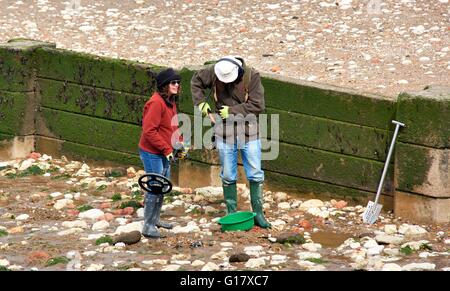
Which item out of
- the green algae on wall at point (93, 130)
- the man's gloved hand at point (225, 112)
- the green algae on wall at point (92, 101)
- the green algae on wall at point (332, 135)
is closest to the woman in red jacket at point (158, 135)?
the man's gloved hand at point (225, 112)

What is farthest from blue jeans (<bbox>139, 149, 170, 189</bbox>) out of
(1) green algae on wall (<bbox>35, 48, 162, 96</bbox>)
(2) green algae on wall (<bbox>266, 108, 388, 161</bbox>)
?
(1) green algae on wall (<bbox>35, 48, 162, 96</bbox>)

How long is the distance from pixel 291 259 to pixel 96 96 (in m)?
4.33

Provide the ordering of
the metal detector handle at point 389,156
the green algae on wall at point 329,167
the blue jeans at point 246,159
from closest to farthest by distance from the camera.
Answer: the blue jeans at point 246,159 < the metal detector handle at point 389,156 < the green algae on wall at point 329,167

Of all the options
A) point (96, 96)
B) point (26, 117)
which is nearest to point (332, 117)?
point (96, 96)

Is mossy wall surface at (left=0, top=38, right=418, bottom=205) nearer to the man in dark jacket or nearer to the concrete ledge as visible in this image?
the concrete ledge

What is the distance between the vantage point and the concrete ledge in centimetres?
1137

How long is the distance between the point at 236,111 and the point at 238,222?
99 centimetres

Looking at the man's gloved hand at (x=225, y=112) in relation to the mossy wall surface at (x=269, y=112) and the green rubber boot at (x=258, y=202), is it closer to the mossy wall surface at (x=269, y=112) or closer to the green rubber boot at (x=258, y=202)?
the green rubber boot at (x=258, y=202)

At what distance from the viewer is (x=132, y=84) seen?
44.2 ft

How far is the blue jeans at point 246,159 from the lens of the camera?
1116 cm

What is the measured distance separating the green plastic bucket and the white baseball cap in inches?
48.2

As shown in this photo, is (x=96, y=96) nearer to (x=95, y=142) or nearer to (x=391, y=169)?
(x=95, y=142)

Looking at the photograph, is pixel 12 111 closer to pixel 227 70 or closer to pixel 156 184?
pixel 156 184

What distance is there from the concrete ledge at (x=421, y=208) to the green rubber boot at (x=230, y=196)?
1518mm
